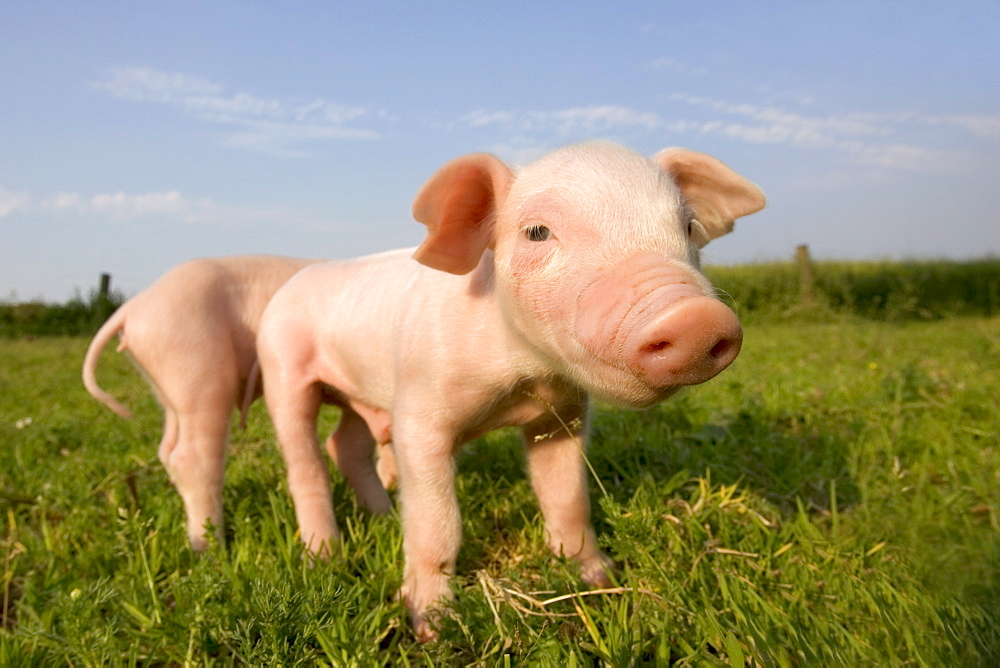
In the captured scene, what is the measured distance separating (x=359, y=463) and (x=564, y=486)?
139 centimetres

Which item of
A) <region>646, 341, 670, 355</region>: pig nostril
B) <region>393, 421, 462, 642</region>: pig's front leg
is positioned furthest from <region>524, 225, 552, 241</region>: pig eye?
<region>393, 421, 462, 642</region>: pig's front leg

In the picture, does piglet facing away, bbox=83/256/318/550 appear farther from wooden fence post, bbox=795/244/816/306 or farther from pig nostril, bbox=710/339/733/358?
wooden fence post, bbox=795/244/816/306

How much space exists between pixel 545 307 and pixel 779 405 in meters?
2.99

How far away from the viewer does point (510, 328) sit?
7.95ft

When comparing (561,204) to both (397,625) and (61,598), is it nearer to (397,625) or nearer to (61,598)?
(397,625)

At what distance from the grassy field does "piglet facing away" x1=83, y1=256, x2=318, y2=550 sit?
21 cm

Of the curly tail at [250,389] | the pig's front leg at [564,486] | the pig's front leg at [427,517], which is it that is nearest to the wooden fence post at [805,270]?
the curly tail at [250,389]

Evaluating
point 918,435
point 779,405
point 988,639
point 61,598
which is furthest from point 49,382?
point 988,639

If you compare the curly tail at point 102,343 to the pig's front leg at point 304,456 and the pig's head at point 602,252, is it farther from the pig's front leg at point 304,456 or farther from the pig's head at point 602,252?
the pig's head at point 602,252

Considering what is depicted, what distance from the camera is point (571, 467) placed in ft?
9.39

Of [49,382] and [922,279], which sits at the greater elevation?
[49,382]

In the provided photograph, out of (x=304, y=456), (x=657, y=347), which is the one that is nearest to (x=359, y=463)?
(x=304, y=456)

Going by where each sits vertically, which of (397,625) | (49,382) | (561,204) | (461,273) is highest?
(561,204)

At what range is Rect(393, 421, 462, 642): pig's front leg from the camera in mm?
2566
